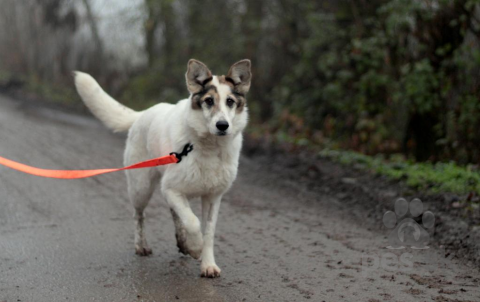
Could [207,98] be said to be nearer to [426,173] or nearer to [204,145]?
[204,145]

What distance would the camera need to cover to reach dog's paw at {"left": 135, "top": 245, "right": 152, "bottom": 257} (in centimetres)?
576

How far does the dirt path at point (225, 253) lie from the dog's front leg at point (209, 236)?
111 millimetres

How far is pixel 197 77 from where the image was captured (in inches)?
198

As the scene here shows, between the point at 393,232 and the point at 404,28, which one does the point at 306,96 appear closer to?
the point at 404,28

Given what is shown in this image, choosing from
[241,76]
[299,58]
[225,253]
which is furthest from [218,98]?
[299,58]

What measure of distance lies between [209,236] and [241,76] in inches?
55.5

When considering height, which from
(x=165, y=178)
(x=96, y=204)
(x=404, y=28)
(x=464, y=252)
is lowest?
(x=96, y=204)

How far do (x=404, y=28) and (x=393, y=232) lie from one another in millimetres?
5011

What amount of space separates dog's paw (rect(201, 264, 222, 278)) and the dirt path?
9 centimetres

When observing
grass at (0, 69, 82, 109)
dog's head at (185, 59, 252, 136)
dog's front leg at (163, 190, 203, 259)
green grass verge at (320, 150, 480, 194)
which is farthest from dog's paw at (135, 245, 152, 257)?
grass at (0, 69, 82, 109)

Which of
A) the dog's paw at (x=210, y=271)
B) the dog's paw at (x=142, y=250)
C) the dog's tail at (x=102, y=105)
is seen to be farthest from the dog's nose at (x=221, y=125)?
the dog's tail at (x=102, y=105)

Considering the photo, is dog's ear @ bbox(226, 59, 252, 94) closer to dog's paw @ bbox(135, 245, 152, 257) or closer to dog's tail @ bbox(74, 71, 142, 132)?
dog's tail @ bbox(74, 71, 142, 132)

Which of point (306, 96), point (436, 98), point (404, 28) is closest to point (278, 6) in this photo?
point (306, 96)

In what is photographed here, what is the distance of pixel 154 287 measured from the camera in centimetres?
474
